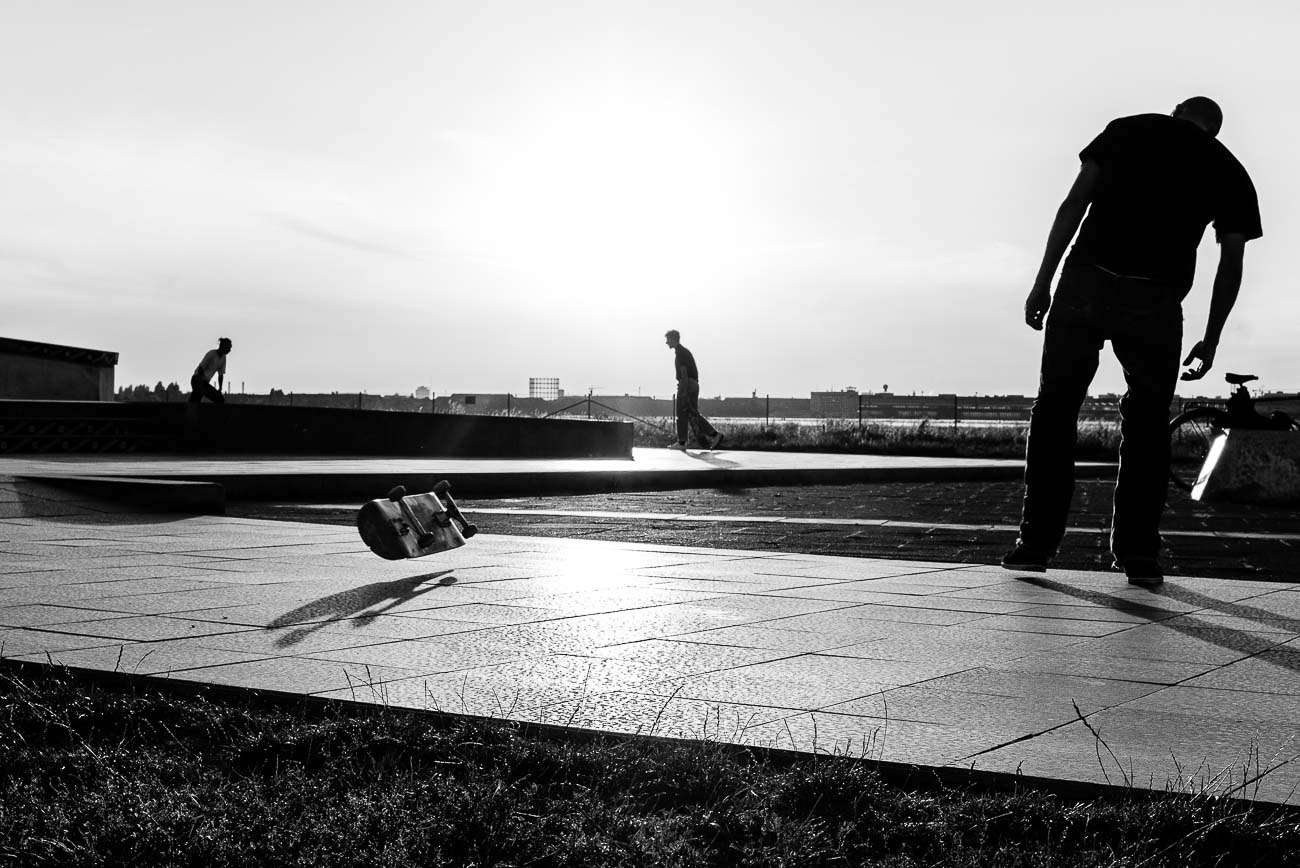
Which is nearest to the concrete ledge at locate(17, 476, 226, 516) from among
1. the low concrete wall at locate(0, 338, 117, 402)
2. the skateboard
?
the skateboard

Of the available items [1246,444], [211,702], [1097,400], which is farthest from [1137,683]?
[1097,400]

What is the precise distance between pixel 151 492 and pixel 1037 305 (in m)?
6.08

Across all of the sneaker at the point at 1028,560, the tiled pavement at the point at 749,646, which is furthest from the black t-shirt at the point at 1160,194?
the tiled pavement at the point at 749,646

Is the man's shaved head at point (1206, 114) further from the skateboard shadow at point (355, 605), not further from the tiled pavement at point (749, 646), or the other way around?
the skateboard shadow at point (355, 605)

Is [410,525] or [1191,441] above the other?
[1191,441]

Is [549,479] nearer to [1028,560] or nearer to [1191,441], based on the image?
[1028,560]

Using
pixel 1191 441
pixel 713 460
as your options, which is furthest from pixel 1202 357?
pixel 1191 441

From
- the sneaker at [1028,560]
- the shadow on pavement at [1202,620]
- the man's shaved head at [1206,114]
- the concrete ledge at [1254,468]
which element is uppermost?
the man's shaved head at [1206,114]

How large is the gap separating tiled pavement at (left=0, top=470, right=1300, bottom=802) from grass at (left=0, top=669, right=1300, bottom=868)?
161 mm

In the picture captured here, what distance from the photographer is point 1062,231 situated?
5.57 meters

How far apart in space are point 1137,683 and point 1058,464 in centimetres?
254

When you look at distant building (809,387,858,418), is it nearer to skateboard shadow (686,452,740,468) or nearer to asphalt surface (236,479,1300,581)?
skateboard shadow (686,452,740,468)

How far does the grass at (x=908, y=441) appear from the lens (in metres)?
25.9

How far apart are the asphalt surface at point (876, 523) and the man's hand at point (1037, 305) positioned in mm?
1542
